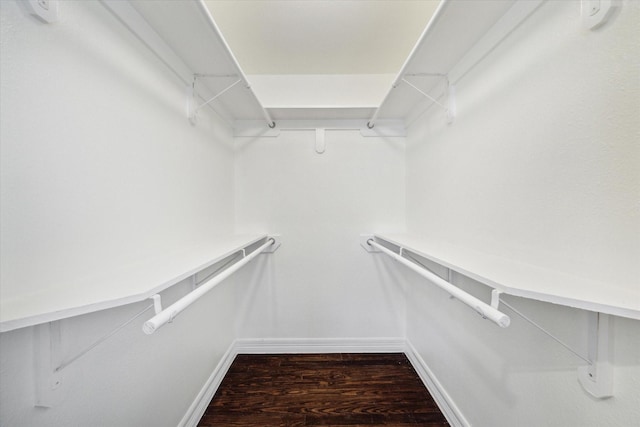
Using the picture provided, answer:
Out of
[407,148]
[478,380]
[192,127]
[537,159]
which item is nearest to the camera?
[537,159]

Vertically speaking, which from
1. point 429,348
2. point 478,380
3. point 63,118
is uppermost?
point 63,118

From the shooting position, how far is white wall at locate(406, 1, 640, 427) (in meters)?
0.53

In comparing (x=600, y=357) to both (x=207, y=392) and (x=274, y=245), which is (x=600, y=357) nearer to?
(x=274, y=245)

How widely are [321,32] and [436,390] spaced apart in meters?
2.35

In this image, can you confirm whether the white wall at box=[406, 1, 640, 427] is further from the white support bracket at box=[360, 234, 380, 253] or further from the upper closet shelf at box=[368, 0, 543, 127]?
the white support bracket at box=[360, 234, 380, 253]

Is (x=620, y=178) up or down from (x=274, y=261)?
up

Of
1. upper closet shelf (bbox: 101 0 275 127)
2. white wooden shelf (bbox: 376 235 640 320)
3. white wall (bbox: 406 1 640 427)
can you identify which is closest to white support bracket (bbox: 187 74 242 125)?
upper closet shelf (bbox: 101 0 275 127)

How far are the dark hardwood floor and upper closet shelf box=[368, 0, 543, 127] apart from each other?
5.73 feet

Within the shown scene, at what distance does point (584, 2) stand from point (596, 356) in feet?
3.13

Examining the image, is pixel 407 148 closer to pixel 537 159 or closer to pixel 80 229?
pixel 537 159

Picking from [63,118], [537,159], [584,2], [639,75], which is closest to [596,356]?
[537,159]

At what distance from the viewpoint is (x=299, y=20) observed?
1261 mm

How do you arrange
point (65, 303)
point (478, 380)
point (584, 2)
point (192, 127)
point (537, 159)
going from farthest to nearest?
point (192, 127) → point (478, 380) → point (537, 159) → point (584, 2) → point (65, 303)

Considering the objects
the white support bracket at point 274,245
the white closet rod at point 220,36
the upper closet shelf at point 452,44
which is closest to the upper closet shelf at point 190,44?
the white closet rod at point 220,36
